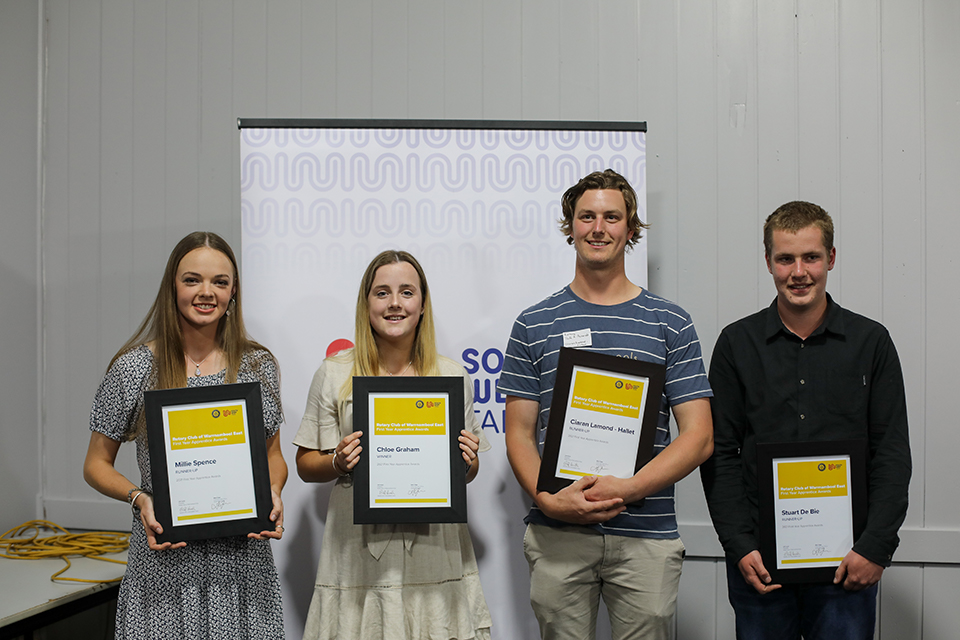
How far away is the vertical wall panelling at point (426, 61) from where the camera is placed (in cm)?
292

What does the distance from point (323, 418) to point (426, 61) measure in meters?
1.83

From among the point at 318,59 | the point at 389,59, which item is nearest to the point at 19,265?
the point at 318,59

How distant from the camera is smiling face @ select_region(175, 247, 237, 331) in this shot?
1743 millimetres

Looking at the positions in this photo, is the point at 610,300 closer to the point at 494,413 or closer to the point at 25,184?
the point at 494,413

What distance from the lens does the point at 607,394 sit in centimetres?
172

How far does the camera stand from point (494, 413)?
7.68 ft

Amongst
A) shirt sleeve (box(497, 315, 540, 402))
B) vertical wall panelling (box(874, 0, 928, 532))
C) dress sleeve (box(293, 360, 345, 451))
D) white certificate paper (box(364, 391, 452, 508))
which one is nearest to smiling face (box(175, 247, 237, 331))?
dress sleeve (box(293, 360, 345, 451))

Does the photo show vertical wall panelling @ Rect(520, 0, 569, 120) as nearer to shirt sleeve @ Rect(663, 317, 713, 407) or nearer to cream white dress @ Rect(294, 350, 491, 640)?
shirt sleeve @ Rect(663, 317, 713, 407)

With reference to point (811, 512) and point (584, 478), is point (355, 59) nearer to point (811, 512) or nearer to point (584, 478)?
point (584, 478)

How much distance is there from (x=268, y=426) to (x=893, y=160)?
8.96 ft

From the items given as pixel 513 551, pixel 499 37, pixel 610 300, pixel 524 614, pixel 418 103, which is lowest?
pixel 524 614

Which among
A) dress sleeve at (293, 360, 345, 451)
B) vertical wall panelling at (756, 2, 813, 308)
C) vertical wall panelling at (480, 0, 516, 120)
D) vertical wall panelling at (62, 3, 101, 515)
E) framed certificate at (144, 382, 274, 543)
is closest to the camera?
framed certificate at (144, 382, 274, 543)

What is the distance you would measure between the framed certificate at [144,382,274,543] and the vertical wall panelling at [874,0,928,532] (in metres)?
2.58

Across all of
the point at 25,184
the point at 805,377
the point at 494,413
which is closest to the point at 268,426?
the point at 494,413
